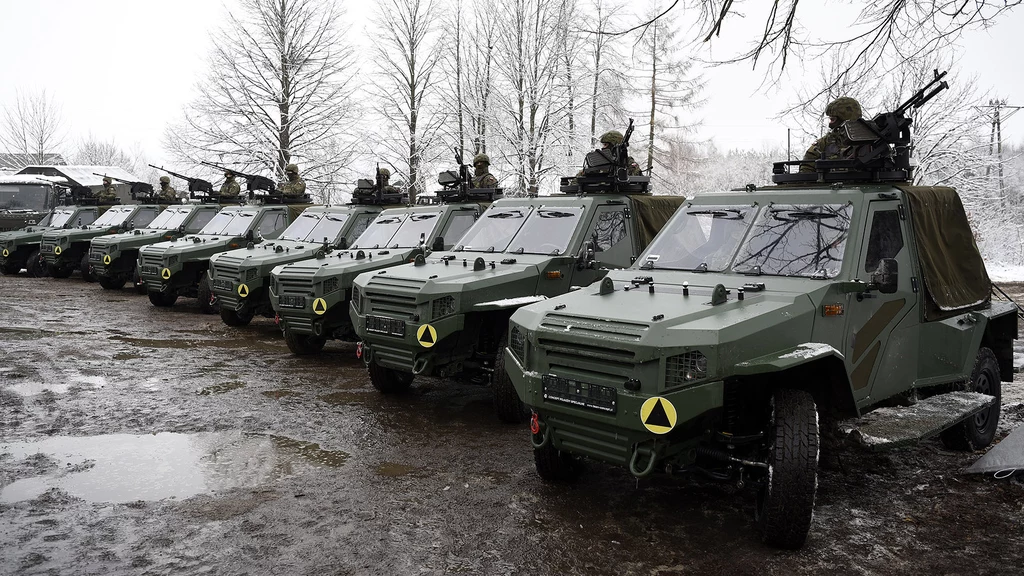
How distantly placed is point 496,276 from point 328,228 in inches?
236

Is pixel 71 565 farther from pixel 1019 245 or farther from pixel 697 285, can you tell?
pixel 1019 245

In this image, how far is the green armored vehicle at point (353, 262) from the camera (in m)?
9.55

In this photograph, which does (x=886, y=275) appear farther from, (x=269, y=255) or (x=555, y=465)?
(x=269, y=255)

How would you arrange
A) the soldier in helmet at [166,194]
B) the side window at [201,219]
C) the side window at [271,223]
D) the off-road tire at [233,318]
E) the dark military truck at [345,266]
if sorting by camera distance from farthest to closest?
the soldier in helmet at [166,194], the side window at [201,219], the side window at [271,223], the off-road tire at [233,318], the dark military truck at [345,266]

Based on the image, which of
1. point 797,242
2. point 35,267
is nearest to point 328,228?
point 797,242

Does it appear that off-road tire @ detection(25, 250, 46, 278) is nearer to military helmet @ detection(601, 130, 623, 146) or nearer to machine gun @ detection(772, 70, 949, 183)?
military helmet @ detection(601, 130, 623, 146)

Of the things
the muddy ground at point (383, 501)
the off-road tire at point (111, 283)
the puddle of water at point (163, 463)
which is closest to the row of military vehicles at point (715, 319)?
the muddy ground at point (383, 501)

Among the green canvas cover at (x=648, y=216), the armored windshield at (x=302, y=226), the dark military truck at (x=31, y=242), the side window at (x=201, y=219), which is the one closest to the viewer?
the green canvas cover at (x=648, y=216)

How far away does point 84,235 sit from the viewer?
19422 mm

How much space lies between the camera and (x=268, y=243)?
43.0ft

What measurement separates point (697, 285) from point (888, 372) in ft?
5.01

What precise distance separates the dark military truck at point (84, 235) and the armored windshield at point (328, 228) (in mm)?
8240

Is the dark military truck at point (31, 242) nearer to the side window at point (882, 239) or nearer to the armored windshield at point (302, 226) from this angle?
the armored windshield at point (302, 226)

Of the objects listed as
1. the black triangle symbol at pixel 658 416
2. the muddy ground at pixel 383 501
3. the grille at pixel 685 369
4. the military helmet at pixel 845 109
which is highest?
the military helmet at pixel 845 109
